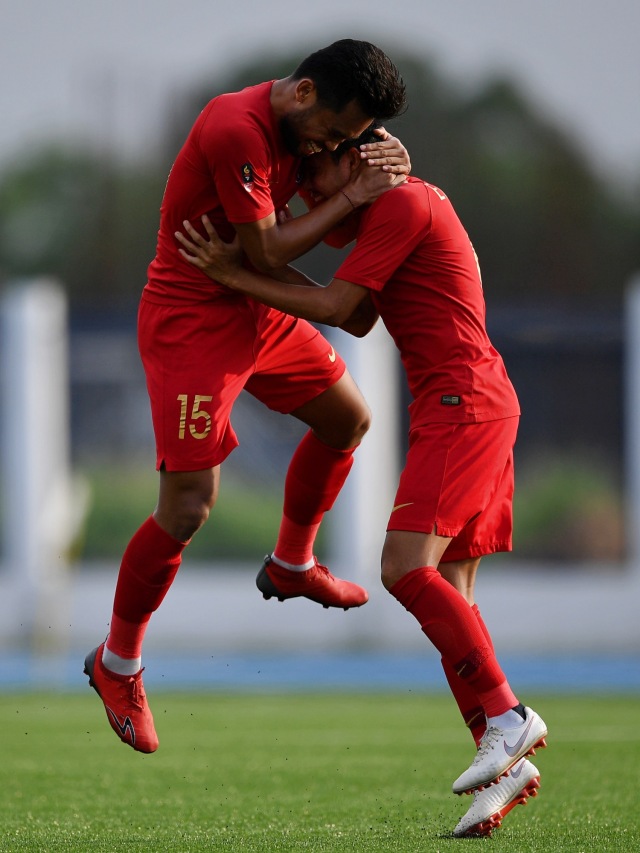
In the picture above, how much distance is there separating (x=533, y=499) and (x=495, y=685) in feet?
33.7

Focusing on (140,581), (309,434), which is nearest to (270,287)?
(309,434)

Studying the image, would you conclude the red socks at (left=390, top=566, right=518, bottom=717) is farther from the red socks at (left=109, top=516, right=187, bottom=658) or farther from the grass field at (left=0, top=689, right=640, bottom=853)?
the red socks at (left=109, top=516, right=187, bottom=658)

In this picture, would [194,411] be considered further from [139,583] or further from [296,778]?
[296,778]

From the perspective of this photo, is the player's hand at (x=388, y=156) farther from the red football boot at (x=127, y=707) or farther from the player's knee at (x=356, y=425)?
the red football boot at (x=127, y=707)

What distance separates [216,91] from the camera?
45438mm

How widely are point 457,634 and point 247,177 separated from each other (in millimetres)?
1636

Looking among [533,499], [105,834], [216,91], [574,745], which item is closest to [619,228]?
[216,91]

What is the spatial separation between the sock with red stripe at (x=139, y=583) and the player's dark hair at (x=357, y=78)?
1.65 meters

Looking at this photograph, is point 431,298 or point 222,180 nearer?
point 222,180

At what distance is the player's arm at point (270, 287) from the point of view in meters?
4.89

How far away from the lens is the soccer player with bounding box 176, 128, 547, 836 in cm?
476

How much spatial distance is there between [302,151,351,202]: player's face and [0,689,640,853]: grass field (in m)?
2.15

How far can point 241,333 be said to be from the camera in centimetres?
516

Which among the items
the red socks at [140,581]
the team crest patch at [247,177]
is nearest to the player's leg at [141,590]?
the red socks at [140,581]
